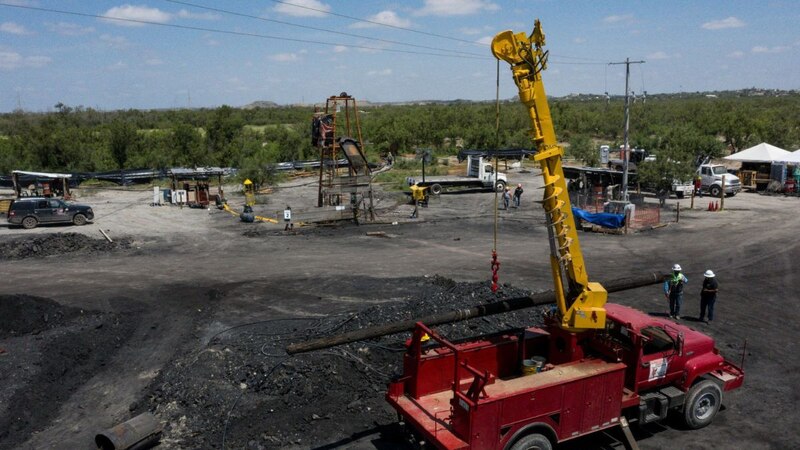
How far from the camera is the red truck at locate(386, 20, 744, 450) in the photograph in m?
9.12

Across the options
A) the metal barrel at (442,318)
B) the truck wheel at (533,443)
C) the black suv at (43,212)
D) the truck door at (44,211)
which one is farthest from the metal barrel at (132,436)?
the truck door at (44,211)

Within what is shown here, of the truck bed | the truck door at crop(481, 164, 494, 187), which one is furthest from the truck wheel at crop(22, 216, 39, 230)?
the truck bed

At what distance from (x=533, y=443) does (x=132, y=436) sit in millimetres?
6957

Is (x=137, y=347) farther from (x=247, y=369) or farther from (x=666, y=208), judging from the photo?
(x=666, y=208)

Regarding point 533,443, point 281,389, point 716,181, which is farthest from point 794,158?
point 281,389

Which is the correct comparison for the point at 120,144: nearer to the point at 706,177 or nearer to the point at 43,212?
the point at 43,212

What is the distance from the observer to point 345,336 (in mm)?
9438

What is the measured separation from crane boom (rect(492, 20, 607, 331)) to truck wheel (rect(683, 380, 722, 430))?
2514 mm

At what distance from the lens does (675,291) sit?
17.3m

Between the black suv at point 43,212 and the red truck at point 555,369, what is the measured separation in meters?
28.6

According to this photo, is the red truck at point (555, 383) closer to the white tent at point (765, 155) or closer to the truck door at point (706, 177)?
the truck door at point (706, 177)

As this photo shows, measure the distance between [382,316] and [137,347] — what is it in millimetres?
6632

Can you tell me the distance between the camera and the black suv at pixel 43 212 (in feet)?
104

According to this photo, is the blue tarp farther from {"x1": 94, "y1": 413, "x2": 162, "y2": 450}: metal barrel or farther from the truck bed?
{"x1": 94, "y1": 413, "x2": 162, "y2": 450}: metal barrel
